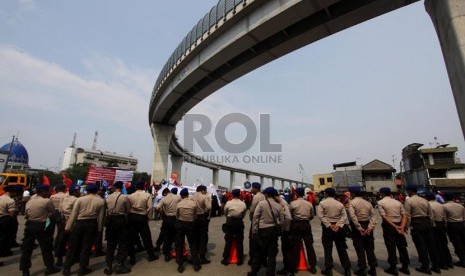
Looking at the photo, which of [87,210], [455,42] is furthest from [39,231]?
[455,42]

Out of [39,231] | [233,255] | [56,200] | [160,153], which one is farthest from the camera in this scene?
[160,153]

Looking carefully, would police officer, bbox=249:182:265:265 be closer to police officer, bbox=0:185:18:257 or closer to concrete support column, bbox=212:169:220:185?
police officer, bbox=0:185:18:257

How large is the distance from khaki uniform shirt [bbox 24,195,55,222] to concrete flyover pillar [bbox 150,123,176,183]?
77.9 feet

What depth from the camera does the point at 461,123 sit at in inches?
287

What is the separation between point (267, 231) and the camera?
16.9ft

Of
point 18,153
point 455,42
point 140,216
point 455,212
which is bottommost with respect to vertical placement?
point 140,216

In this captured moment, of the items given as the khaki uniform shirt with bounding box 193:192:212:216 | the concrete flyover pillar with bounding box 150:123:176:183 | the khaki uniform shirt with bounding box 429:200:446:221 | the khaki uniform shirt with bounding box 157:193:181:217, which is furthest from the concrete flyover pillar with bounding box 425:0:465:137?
the concrete flyover pillar with bounding box 150:123:176:183

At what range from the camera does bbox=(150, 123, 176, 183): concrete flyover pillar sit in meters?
29.2

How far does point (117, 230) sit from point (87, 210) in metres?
0.81

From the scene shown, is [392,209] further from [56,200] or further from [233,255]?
[56,200]

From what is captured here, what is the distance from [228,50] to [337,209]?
10.4 meters

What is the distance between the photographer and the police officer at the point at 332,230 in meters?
5.49

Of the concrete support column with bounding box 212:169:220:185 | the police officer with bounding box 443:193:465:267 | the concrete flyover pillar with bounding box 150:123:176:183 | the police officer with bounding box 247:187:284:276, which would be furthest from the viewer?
the concrete support column with bounding box 212:169:220:185

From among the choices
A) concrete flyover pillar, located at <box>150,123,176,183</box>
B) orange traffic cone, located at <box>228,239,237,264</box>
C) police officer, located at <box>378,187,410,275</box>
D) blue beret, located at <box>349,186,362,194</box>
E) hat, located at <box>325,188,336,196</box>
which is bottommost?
orange traffic cone, located at <box>228,239,237,264</box>
